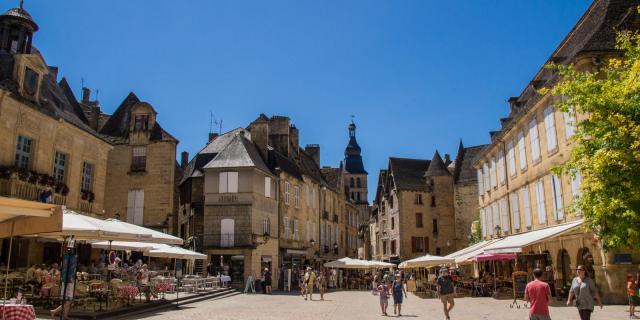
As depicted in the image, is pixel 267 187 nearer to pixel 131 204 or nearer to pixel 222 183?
pixel 222 183

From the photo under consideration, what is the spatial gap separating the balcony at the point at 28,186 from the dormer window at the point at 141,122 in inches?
386

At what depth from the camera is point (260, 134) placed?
32219 millimetres

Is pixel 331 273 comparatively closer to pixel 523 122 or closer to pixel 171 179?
pixel 171 179

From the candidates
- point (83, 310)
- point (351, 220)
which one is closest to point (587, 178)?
point (83, 310)

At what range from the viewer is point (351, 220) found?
166 ft

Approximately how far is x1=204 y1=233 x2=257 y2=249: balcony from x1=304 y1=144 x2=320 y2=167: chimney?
1936 cm

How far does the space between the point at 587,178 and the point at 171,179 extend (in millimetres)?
20897

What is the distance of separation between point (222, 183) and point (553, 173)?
18.2 meters

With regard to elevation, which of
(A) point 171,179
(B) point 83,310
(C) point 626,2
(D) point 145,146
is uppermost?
(C) point 626,2

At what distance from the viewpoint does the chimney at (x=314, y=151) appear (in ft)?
151

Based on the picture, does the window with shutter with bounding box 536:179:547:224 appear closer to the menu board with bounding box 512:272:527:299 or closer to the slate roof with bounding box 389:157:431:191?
the menu board with bounding box 512:272:527:299

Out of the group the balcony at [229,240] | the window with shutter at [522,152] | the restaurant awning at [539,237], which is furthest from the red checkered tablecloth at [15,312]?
the balcony at [229,240]

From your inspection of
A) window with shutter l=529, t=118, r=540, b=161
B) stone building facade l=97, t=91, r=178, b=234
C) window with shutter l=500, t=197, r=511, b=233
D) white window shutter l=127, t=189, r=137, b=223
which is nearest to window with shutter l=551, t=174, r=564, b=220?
window with shutter l=529, t=118, r=540, b=161

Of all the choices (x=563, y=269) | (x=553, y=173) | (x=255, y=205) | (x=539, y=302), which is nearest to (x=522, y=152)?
(x=563, y=269)
